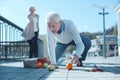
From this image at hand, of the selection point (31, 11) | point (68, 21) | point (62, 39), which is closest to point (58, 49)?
point (62, 39)

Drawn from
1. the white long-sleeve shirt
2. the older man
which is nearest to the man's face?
the older man

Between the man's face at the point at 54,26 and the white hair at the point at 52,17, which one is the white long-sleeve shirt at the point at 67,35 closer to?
the man's face at the point at 54,26

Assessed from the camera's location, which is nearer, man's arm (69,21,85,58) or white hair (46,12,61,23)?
white hair (46,12,61,23)

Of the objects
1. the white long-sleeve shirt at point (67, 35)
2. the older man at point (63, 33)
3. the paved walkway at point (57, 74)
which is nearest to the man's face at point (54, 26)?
the older man at point (63, 33)

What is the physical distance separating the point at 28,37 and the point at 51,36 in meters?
3.23

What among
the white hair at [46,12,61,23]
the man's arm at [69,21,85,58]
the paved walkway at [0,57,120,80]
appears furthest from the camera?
the man's arm at [69,21,85,58]

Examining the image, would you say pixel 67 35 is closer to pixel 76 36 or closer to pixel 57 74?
pixel 76 36

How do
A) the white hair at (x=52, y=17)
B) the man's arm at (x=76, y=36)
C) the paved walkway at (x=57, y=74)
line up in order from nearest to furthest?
the paved walkway at (x=57, y=74), the white hair at (x=52, y=17), the man's arm at (x=76, y=36)

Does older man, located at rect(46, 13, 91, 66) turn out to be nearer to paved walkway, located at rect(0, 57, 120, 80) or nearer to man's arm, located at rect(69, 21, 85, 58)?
man's arm, located at rect(69, 21, 85, 58)

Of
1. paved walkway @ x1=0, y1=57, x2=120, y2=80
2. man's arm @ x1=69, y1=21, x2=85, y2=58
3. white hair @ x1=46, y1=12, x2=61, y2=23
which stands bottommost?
paved walkway @ x1=0, y1=57, x2=120, y2=80

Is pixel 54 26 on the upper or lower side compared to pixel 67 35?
upper

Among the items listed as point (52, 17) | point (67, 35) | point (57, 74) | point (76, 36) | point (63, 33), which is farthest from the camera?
point (67, 35)

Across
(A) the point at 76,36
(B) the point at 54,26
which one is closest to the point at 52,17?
(B) the point at 54,26

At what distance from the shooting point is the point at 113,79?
4152 mm
